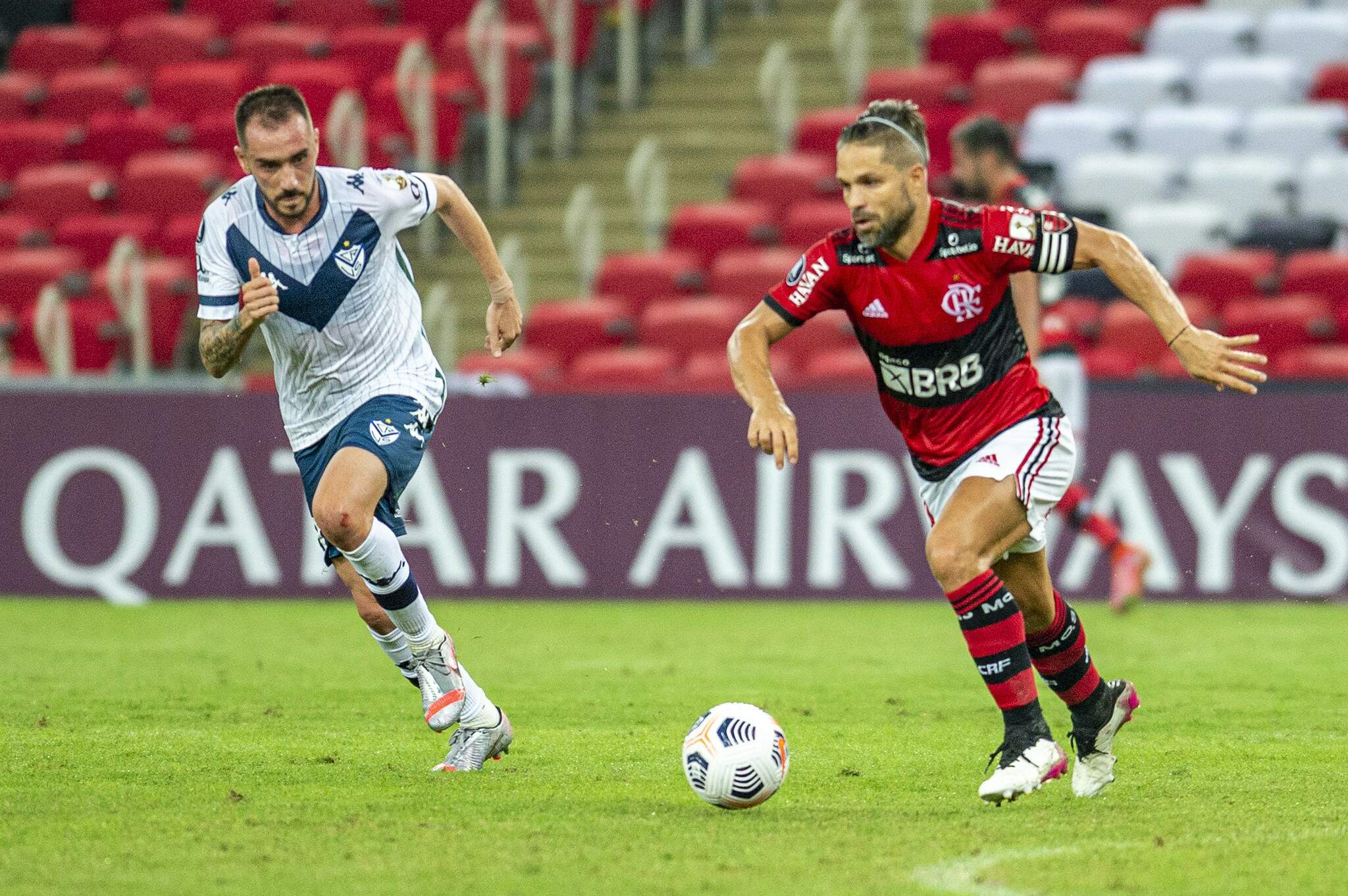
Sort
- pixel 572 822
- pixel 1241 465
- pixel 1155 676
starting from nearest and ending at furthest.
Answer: pixel 572 822, pixel 1155 676, pixel 1241 465

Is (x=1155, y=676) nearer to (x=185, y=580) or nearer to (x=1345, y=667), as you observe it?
(x=1345, y=667)

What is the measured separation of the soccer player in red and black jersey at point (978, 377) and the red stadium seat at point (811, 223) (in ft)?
30.5

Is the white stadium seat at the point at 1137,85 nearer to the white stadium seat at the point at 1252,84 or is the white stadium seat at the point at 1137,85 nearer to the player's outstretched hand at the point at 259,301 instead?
the white stadium seat at the point at 1252,84

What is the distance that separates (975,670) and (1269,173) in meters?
7.57

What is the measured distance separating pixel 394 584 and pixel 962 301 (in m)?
2.18

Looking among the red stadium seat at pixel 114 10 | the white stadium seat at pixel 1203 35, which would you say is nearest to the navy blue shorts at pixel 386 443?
the white stadium seat at pixel 1203 35

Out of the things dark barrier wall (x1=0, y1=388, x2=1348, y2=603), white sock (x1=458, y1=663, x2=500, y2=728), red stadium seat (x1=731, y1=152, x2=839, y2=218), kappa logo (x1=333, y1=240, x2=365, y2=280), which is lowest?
dark barrier wall (x1=0, y1=388, x2=1348, y2=603)

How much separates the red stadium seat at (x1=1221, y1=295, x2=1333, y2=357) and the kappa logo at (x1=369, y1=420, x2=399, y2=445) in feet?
28.3

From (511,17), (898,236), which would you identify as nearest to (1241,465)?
(898,236)

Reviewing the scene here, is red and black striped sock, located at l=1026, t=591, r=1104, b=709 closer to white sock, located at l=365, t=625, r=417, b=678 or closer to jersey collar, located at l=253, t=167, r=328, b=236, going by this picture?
white sock, located at l=365, t=625, r=417, b=678

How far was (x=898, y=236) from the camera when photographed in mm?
6359

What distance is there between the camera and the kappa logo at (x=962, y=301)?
637 centimetres

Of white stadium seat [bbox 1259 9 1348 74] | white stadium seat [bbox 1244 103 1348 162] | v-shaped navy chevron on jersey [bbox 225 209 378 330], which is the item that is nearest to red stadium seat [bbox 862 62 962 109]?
white stadium seat [bbox 1244 103 1348 162]

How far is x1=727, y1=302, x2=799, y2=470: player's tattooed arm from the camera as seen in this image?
6.11m
